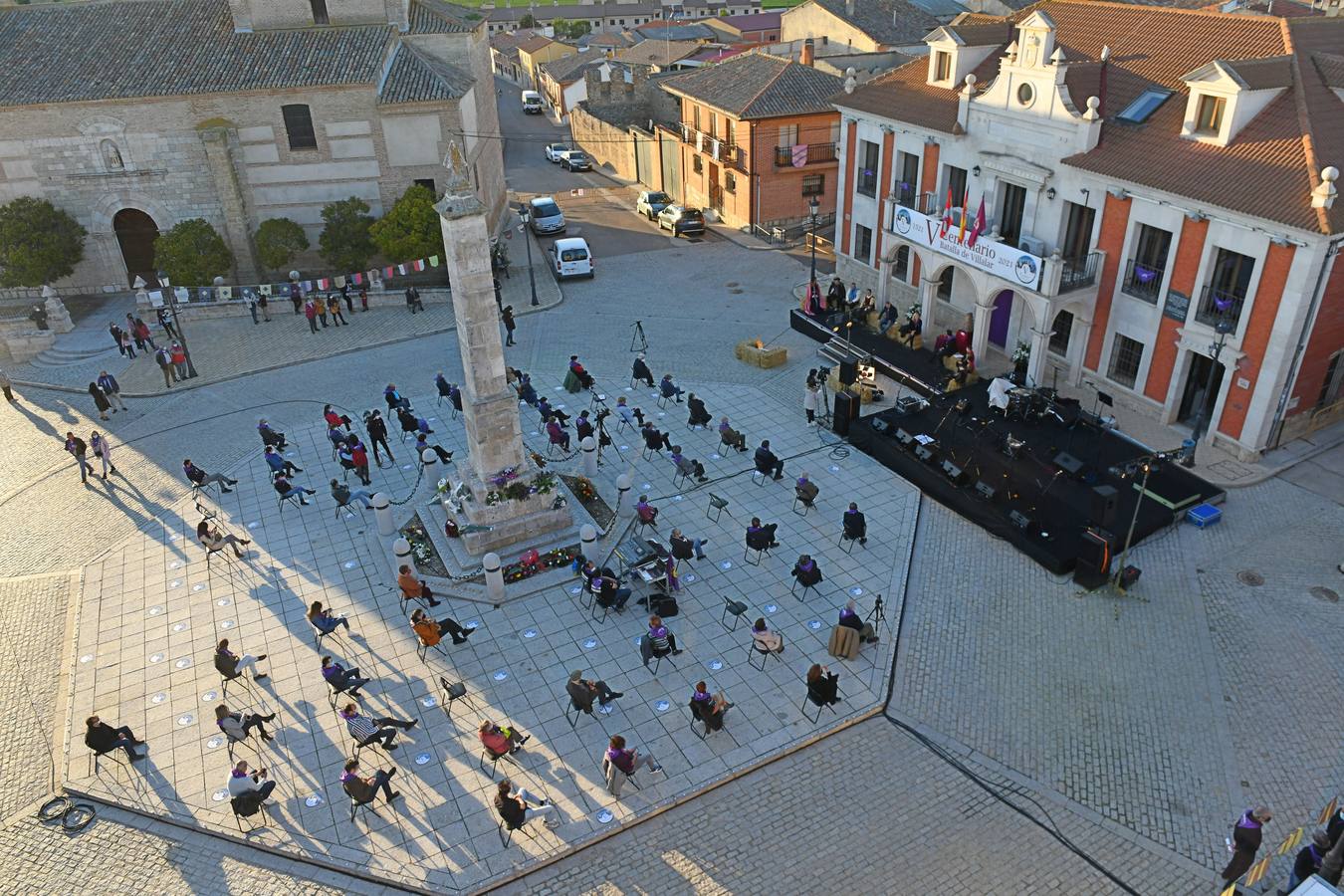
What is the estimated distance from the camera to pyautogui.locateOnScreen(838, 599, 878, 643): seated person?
17.6 m

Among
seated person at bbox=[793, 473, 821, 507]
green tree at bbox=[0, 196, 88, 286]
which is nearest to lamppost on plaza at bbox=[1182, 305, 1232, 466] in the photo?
seated person at bbox=[793, 473, 821, 507]

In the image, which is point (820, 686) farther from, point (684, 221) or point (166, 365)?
point (684, 221)

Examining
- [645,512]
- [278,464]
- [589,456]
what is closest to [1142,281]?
[645,512]

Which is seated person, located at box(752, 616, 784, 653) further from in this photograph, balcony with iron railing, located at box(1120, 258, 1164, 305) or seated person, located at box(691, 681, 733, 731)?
balcony with iron railing, located at box(1120, 258, 1164, 305)

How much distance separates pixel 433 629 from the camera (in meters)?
17.9

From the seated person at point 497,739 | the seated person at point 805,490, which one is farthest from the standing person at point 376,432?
the seated person at point 497,739

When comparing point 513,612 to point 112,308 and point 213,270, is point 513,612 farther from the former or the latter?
point 112,308

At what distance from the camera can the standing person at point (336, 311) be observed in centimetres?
3466

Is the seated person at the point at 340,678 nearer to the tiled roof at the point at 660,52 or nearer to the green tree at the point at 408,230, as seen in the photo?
the green tree at the point at 408,230

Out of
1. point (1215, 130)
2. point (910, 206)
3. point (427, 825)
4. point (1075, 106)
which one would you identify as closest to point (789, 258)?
point (910, 206)

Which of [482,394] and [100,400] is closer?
[482,394]

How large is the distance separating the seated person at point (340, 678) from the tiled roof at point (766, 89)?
31.6 meters

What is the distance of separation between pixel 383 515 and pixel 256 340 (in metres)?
16.0

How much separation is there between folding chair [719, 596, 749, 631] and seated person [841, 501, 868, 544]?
10.6 ft
